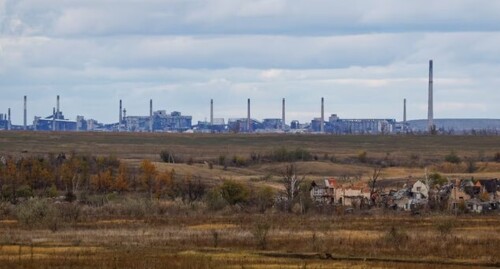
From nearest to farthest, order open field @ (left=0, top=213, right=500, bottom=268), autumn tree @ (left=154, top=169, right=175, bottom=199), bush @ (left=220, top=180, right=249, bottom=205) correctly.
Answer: open field @ (left=0, top=213, right=500, bottom=268), bush @ (left=220, top=180, right=249, bottom=205), autumn tree @ (left=154, top=169, right=175, bottom=199)

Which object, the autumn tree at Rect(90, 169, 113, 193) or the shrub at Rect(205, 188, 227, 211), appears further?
the autumn tree at Rect(90, 169, 113, 193)

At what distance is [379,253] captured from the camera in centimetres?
5106

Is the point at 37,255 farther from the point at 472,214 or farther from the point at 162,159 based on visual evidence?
the point at 162,159

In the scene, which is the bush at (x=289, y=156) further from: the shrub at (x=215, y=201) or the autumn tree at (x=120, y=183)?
the shrub at (x=215, y=201)

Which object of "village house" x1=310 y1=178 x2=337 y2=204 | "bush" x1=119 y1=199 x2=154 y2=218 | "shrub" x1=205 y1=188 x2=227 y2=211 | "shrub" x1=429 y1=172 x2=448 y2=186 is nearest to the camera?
"bush" x1=119 y1=199 x2=154 y2=218

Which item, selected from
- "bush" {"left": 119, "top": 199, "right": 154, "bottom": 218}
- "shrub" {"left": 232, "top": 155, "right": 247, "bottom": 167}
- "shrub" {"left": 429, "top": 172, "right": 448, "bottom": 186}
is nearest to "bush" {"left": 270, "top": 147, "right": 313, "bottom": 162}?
"shrub" {"left": 232, "top": 155, "right": 247, "bottom": 167}

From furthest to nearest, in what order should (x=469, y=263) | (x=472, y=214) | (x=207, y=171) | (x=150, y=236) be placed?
1. (x=207, y=171)
2. (x=472, y=214)
3. (x=150, y=236)
4. (x=469, y=263)

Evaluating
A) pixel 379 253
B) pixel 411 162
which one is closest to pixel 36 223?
pixel 379 253

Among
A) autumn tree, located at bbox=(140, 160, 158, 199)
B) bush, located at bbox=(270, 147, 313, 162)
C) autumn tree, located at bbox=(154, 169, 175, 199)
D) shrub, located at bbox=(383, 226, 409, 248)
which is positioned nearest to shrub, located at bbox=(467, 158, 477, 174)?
bush, located at bbox=(270, 147, 313, 162)

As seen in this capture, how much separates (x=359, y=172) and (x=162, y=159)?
1126 inches

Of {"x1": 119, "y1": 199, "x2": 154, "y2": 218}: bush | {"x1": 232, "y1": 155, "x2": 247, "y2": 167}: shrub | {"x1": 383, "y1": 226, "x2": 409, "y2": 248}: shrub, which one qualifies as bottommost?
{"x1": 119, "y1": 199, "x2": 154, "y2": 218}: bush

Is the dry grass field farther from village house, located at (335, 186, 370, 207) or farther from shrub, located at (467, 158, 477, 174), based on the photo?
shrub, located at (467, 158, 477, 174)

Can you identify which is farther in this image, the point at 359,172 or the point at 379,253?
the point at 359,172

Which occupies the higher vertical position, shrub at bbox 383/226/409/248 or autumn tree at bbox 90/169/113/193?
shrub at bbox 383/226/409/248
